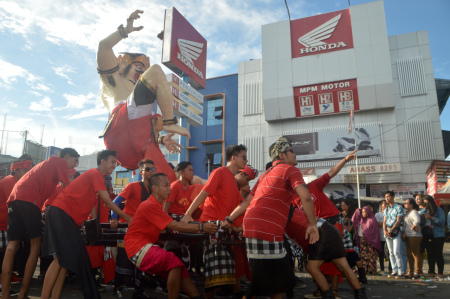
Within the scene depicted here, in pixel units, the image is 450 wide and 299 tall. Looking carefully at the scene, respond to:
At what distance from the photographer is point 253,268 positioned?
291 centimetres

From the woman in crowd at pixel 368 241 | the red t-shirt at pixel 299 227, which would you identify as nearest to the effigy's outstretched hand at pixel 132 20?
the red t-shirt at pixel 299 227

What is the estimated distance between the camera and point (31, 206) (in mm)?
3977

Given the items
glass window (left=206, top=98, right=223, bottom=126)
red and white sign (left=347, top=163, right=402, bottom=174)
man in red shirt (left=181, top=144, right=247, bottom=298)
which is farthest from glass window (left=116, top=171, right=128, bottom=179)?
man in red shirt (left=181, top=144, right=247, bottom=298)

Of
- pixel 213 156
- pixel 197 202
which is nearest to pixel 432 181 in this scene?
pixel 213 156

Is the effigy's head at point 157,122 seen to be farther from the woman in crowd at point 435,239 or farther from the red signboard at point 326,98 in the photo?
the red signboard at point 326,98

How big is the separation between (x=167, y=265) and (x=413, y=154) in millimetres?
20514

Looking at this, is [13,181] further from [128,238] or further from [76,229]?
[128,238]

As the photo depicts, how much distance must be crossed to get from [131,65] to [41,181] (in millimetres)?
2855

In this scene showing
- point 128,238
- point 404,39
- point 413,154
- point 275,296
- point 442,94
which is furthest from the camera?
point 442,94

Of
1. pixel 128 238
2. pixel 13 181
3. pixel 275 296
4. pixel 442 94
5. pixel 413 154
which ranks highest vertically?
pixel 442 94

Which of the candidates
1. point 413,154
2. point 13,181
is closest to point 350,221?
point 13,181

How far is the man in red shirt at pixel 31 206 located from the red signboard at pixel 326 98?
776 inches

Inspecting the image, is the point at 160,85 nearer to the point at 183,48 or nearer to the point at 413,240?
the point at 413,240

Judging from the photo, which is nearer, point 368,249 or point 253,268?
point 253,268
